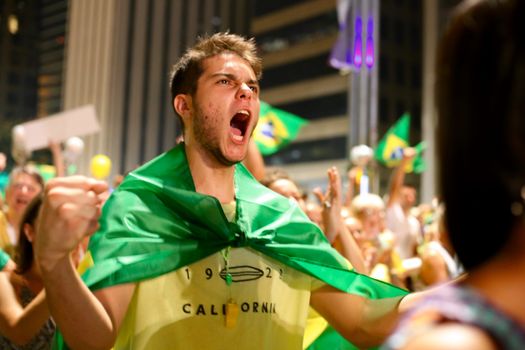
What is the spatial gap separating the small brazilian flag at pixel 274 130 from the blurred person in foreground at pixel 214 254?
15.8ft

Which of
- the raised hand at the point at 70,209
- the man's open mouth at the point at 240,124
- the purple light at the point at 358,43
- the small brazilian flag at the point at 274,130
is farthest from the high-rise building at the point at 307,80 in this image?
the raised hand at the point at 70,209

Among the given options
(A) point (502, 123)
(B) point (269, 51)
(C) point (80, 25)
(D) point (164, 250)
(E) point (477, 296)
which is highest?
(B) point (269, 51)

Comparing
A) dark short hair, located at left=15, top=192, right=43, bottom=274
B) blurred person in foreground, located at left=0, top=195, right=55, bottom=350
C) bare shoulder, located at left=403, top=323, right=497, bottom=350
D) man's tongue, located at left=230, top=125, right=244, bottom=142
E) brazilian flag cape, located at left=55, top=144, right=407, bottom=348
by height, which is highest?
man's tongue, located at left=230, top=125, right=244, bottom=142

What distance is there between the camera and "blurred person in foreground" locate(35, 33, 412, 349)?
228 cm

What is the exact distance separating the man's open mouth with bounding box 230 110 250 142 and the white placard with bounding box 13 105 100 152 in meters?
2.90

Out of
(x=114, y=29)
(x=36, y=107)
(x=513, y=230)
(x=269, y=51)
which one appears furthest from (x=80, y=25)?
(x=269, y=51)

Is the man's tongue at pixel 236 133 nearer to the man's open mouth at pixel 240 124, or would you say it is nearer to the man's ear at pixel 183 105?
the man's open mouth at pixel 240 124

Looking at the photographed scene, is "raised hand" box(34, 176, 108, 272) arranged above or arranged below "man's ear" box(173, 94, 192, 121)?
below

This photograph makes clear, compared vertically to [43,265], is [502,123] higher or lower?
higher

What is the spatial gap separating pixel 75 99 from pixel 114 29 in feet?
5.54

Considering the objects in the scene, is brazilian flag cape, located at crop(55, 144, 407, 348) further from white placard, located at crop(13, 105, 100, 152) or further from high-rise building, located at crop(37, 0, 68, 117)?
high-rise building, located at crop(37, 0, 68, 117)

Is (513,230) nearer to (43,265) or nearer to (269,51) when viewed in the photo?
(43,265)

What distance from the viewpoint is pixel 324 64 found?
50750 mm

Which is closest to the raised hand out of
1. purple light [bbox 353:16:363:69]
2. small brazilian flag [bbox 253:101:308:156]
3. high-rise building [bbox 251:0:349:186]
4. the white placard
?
the white placard
